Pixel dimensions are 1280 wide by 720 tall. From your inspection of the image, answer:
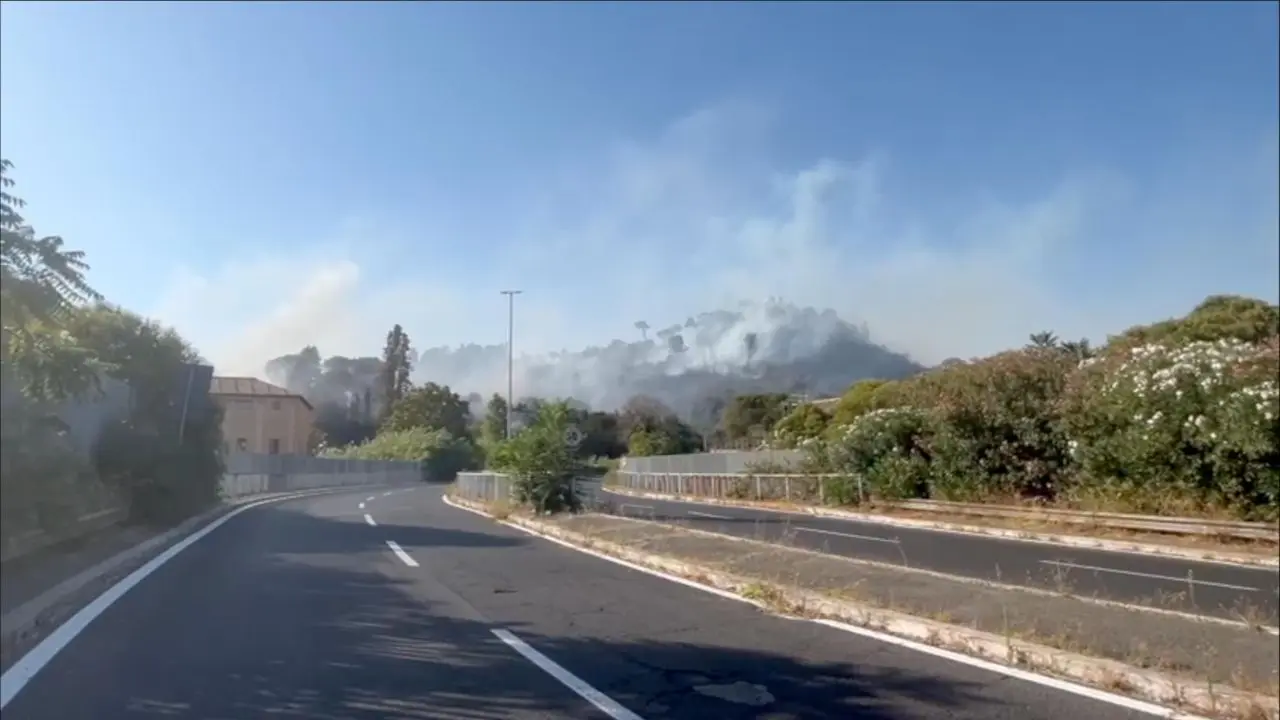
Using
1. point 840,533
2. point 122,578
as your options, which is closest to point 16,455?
point 122,578

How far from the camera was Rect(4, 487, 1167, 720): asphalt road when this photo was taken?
306 inches

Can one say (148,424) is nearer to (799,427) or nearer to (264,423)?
→ (799,427)

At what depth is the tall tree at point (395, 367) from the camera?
11606cm

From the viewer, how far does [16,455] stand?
1216 centimetres

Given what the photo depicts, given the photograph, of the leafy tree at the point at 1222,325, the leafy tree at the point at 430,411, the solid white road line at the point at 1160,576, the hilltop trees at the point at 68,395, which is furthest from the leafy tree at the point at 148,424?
→ the leafy tree at the point at 430,411

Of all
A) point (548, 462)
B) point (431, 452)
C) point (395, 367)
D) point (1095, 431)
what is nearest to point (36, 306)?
point (548, 462)

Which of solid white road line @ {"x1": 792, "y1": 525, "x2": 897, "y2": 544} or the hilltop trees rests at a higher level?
the hilltop trees

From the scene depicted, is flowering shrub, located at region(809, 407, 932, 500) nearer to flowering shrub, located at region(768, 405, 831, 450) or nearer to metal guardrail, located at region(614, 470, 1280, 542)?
metal guardrail, located at region(614, 470, 1280, 542)

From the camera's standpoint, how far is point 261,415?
83750mm

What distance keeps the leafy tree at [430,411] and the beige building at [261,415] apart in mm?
15263

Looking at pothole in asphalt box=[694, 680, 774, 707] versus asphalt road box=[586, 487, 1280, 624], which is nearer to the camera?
→ pothole in asphalt box=[694, 680, 774, 707]

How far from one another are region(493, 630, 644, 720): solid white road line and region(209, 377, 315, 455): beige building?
7124 centimetres

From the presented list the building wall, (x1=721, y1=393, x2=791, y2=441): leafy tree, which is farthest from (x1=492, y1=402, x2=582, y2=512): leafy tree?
the building wall

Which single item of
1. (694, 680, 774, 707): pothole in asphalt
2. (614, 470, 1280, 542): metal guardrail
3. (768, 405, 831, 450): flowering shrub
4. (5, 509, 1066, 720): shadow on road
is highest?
(768, 405, 831, 450): flowering shrub
